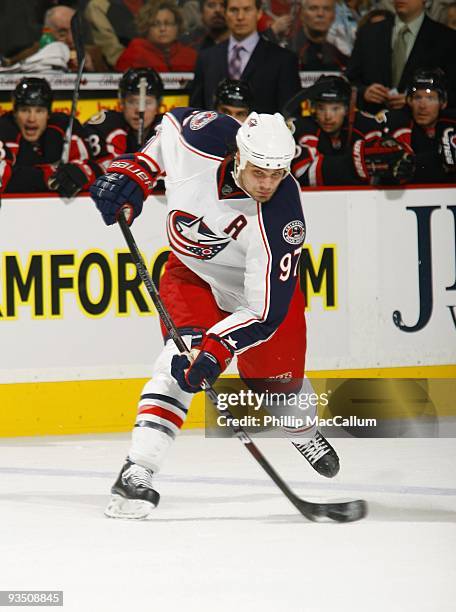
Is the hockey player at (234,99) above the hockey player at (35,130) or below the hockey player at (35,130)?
above

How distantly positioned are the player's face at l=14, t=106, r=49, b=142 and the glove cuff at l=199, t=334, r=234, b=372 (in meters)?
2.27

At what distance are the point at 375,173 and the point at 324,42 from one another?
1556mm

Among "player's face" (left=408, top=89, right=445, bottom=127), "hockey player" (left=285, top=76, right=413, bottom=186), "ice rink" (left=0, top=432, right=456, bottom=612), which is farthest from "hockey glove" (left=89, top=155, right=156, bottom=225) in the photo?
"player's face" (left=408, top=89, right=445, bottom=127)

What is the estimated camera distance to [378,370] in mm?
5051

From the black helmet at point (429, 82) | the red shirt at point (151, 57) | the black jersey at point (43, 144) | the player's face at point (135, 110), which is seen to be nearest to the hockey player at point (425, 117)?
the black helmet at point (429, 82)

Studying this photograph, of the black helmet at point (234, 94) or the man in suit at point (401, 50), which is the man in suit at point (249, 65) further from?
the man in suit at point (401, 50)

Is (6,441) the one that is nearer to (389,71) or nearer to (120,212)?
(120,212)

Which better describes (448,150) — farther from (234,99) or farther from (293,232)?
(293,232)

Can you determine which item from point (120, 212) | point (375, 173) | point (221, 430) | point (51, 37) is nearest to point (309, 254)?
point (375, 173)

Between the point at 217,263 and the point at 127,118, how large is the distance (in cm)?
189

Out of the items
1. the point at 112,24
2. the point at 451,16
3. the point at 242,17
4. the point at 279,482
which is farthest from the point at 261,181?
the point at 451,16

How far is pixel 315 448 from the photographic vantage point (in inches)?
151

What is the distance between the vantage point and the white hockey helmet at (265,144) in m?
3.32

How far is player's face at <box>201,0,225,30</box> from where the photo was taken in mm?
6156
